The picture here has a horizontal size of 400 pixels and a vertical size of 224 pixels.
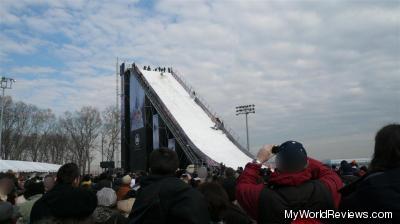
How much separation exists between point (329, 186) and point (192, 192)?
105 centimetres

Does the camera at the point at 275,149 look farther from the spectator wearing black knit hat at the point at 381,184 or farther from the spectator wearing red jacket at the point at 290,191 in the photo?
the spectator wearing black knit hat at the point at 381,184

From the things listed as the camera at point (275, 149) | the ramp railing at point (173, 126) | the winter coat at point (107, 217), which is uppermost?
the ramp railing at point (173, 126)

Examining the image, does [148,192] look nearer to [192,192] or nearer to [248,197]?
[192,192]

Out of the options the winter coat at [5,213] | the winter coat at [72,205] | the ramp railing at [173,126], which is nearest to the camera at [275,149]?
the winter coat at [72,205]

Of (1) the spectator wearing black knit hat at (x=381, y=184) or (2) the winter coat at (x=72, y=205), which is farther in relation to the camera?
(2) the winter coat at (x=72, y=205)

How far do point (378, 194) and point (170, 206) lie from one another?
4.97 ft

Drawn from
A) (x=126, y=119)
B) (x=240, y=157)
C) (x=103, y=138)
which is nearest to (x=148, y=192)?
(x=240, y=157)

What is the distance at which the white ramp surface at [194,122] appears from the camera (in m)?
31.0

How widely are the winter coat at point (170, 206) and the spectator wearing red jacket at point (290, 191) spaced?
1.16 feet

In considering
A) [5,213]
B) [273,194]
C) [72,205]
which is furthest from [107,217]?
[273,194]

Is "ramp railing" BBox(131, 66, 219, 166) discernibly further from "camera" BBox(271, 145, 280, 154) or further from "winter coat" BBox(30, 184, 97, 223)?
"winter coat" BBox(30, 184, 97, 223)

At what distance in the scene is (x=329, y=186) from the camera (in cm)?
303

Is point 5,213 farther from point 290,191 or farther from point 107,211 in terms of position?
point 290,191

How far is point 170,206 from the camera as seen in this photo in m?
3.19
